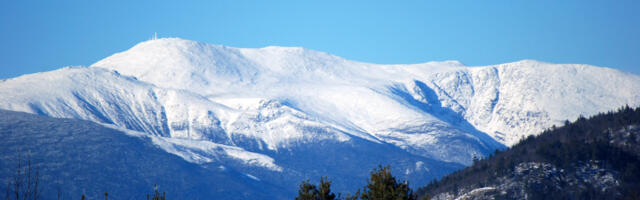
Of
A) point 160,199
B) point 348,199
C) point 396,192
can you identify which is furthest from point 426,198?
point 160,199

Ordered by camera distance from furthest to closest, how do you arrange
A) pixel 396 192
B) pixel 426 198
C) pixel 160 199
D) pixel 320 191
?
1. pixel 320 191
2. pixel 396 192
3. pixel 426 198
4. pixel 160 199

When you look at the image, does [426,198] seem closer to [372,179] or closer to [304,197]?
[372,179]

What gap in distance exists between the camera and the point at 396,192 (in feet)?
299

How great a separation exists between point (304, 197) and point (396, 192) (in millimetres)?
14553

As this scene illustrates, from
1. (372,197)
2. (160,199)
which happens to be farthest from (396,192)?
(160,199)

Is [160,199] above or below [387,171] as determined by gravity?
below

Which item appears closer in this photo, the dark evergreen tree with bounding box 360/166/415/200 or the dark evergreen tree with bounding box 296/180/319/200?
the dark evergreen tree with bounding box 360/166/415/200

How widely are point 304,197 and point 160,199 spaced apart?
29781 mm

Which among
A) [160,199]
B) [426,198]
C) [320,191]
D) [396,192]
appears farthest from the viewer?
[320,191]

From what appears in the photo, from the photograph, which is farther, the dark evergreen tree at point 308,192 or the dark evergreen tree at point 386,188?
the dark evergreen tree at point 308,192

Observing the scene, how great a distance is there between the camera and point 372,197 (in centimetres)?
9306

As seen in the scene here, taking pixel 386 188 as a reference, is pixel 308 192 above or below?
above

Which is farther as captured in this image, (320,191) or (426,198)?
(320,191)

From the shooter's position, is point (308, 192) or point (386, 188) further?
point (308, 192)
